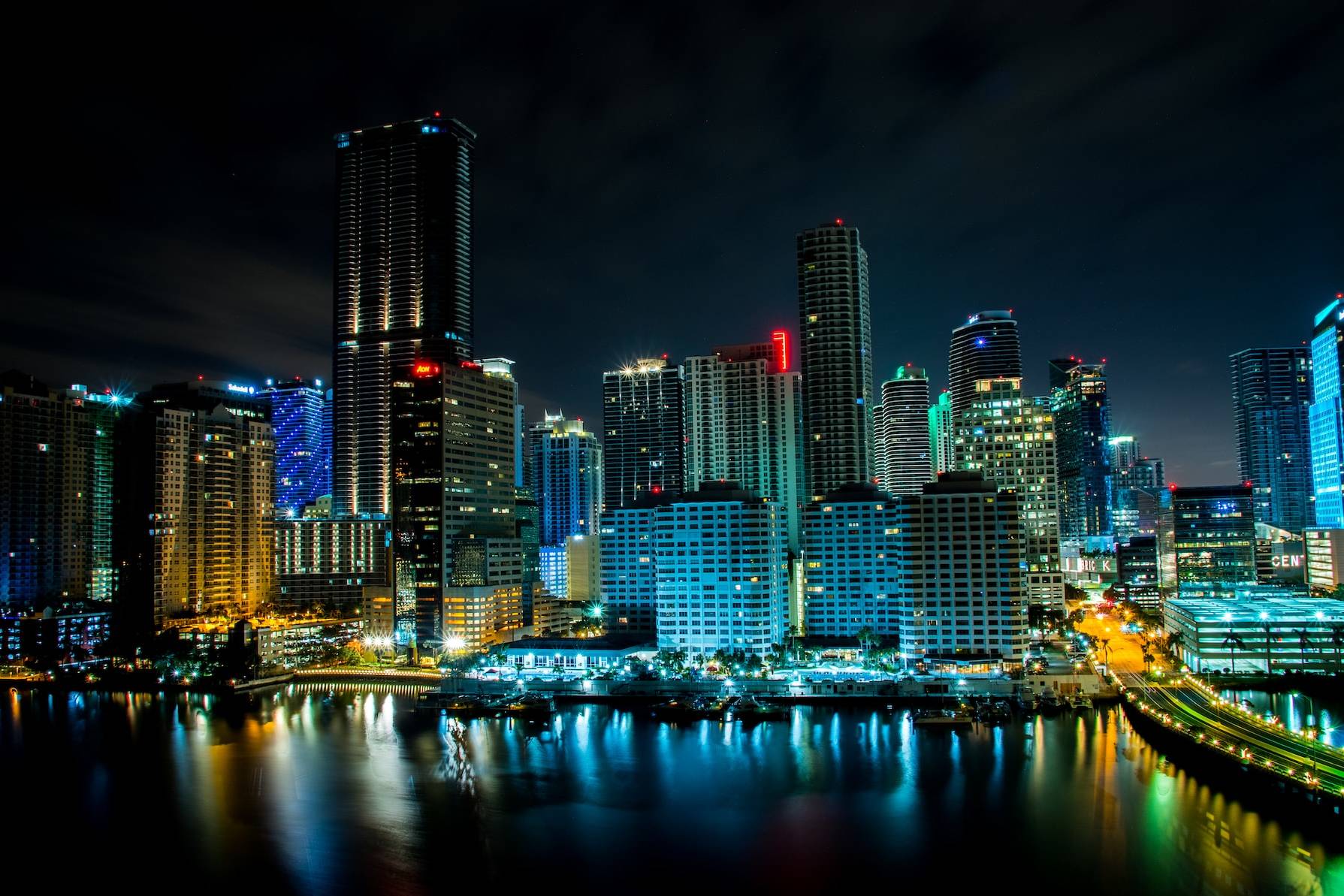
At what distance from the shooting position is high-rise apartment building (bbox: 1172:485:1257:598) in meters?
78.5

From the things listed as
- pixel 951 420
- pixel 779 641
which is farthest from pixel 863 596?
pixel 951 420

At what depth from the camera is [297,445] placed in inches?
4188

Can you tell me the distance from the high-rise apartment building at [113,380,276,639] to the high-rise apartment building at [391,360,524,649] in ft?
54.8

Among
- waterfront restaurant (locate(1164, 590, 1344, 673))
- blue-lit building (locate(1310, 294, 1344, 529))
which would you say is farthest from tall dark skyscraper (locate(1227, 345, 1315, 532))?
waterfront restaurant (locate(1164, 590, 1344, 673))

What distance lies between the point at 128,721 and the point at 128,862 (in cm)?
2232

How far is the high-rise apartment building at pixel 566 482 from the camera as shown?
109 metres

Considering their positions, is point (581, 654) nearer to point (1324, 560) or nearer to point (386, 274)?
point (386, 274)

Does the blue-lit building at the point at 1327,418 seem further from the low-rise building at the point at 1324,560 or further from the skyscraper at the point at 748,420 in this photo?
the skyscraper at the point at 748,420

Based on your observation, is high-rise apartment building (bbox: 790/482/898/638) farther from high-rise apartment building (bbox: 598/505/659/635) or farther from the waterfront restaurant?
the waterfront restaurant

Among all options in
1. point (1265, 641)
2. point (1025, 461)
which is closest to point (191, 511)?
point (1025, 461)

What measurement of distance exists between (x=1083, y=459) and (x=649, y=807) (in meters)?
102

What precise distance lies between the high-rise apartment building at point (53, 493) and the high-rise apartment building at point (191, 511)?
4.89 metres

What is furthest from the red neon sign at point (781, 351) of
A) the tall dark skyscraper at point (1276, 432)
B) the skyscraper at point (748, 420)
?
the tall dark skyscraper at point (1276, 432)

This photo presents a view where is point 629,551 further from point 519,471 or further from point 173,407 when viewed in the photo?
point 519,471
